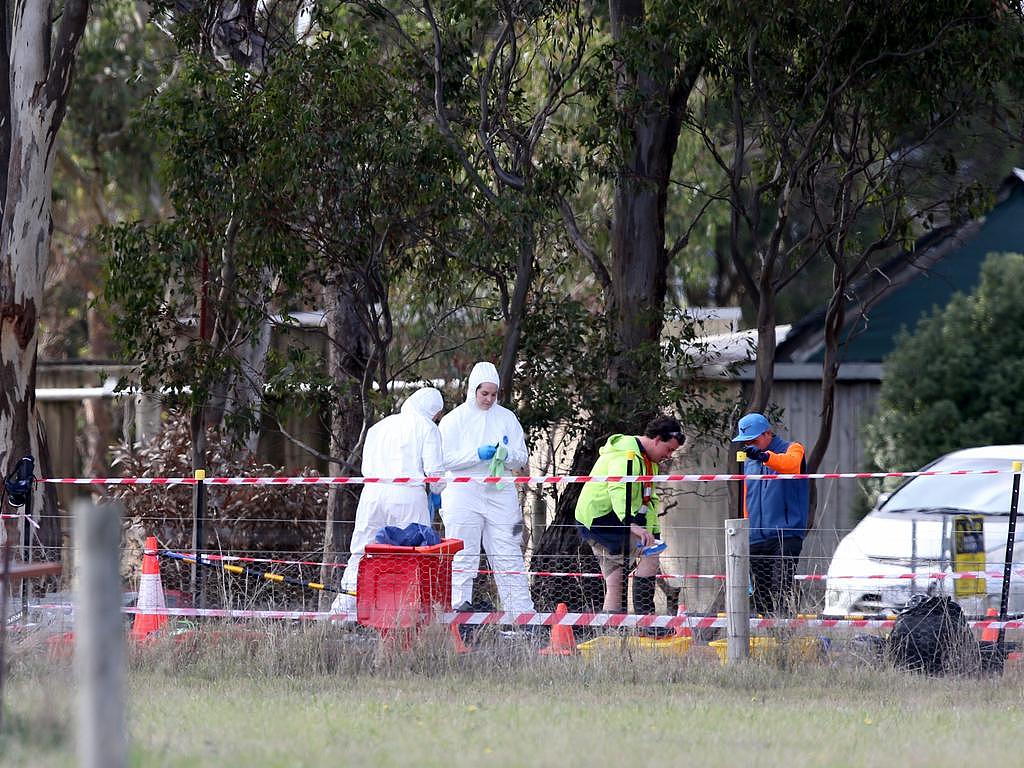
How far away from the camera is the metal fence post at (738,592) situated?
30.0ft

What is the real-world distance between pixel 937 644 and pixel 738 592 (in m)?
1.16

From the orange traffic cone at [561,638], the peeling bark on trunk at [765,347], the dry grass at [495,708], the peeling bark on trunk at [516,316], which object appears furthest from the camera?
the peeling bark on trunk at [765,347]

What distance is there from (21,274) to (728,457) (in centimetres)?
683

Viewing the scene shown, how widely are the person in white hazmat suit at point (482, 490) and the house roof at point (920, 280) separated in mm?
5818

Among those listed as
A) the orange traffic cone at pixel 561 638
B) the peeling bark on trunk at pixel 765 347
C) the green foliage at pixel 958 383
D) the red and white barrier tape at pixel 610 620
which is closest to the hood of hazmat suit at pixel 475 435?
the red and white barrier tape at pixel 610 620

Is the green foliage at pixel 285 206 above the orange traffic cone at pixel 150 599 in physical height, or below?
above

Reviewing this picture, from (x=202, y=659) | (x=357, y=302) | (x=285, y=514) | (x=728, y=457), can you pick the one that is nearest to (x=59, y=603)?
(x=202, y=659)

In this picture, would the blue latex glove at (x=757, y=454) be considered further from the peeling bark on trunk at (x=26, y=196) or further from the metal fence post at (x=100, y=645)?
the metal fence post at (x=100, y=645)

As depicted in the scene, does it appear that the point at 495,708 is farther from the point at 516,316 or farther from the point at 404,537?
the point at 516,316

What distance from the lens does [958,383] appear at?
1595 cm

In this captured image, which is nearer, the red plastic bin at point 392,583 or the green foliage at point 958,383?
the red plastic bin at point 392,583

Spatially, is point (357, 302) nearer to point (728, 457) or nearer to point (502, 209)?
point (502, 209)

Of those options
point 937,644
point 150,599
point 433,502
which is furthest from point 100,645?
point 433,502

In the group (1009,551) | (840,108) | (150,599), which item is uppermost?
(840,108)
